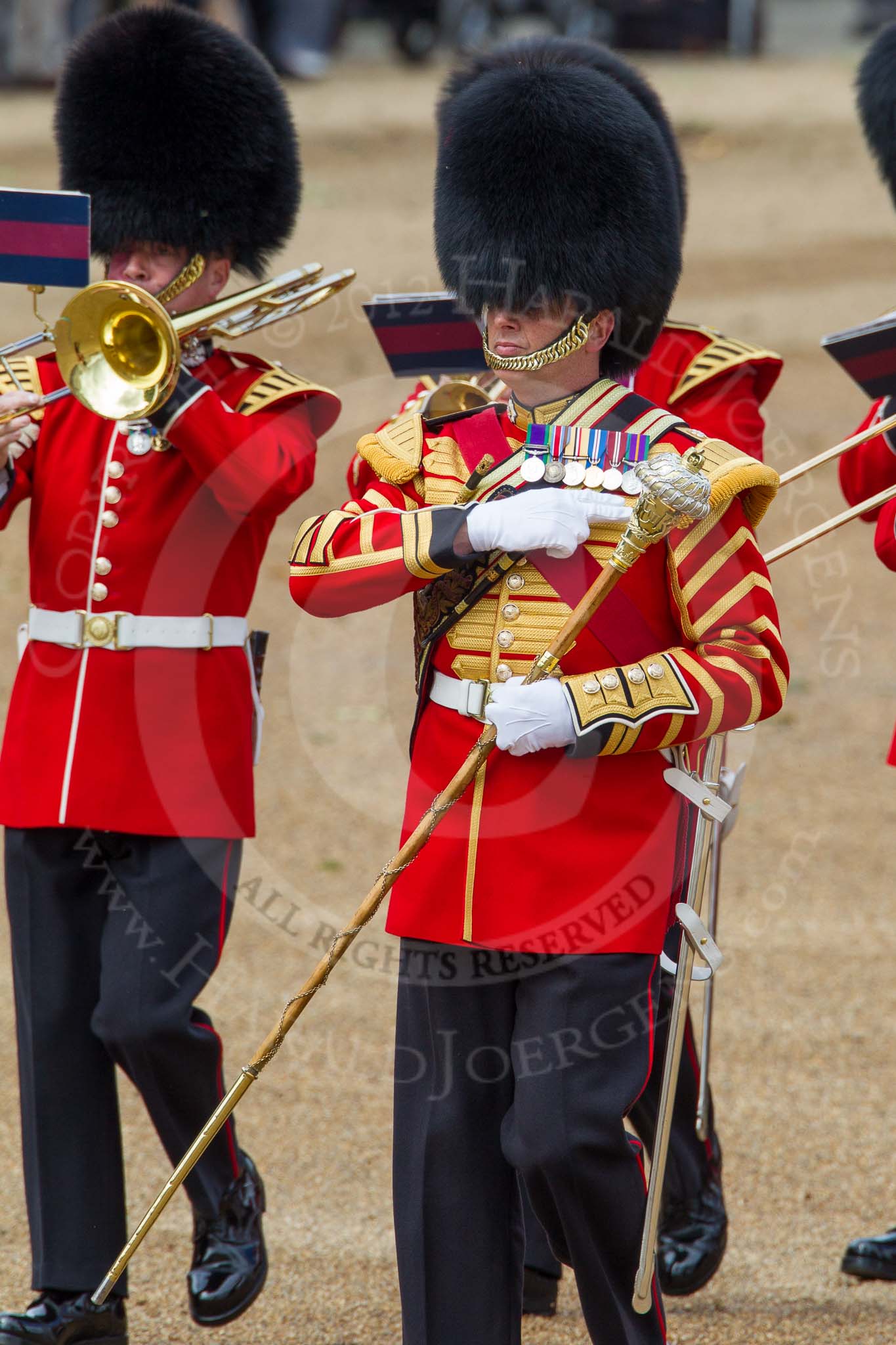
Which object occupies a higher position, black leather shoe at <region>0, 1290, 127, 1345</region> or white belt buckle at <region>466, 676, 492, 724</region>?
white belt buckle at <region>466, 676, 492, 724</region>

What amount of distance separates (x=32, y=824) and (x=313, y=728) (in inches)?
143

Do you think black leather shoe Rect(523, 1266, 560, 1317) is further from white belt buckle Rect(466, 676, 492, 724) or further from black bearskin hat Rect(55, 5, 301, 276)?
black bearskin hat Rect(55, 5, 301, 276)

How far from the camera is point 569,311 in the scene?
8.09 ft

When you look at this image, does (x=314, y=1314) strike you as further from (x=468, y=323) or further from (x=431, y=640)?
(x=468, y=323)

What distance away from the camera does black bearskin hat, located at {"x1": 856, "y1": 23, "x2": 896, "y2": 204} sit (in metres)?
3.60

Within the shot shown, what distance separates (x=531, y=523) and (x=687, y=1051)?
126cm

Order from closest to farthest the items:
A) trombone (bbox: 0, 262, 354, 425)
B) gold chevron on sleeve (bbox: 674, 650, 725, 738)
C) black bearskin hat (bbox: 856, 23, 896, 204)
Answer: gold chevron on sleeve (bbox: 674, 650, 725, 738), trombone (bbox: 0, 262, 354, 425), black bearskin hat (bbox: 856, 23, 896, 204)

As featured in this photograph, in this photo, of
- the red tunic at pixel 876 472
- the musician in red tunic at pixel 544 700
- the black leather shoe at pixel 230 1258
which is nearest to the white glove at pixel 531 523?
the musician in red tunic at pixel 544 700

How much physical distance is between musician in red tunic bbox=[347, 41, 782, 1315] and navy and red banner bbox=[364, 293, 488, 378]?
6cm

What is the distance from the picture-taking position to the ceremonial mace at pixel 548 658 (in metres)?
2.27

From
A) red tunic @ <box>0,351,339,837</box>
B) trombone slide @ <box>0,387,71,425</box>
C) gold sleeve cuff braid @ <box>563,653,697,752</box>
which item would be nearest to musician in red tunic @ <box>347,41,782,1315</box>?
red tunic @ <box>0,351,339,837</box>

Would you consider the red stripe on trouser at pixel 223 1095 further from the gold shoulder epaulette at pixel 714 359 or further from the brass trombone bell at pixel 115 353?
the gold shoulder epaulette at pixel 714 359

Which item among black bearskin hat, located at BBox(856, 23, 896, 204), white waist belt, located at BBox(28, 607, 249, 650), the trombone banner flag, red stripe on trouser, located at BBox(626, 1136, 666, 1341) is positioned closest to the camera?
red stripe on trouser, located at BBox(626, 1136, 666, 1341)

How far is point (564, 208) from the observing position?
2.51 metres
